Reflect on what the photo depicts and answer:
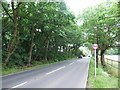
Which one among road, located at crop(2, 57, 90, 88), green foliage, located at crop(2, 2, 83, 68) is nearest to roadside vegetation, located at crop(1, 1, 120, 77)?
green foliage, located at crop(2, 2, 83, 68)

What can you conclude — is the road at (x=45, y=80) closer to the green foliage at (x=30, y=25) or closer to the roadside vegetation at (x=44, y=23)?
the roadside vegetation at (x=44, y=23)

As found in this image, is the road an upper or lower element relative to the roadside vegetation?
lower

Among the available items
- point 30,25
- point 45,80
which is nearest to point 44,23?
point 30,25

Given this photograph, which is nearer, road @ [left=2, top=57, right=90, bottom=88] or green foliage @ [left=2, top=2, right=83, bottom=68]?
road @ [left=2, top=57, right=90, bottom=88]

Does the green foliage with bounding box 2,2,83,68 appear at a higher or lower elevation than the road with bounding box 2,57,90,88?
higher

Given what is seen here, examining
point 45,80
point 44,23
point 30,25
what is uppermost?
point 30,25

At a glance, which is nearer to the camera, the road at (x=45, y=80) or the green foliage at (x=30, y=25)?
the road at (x=45, y=80)

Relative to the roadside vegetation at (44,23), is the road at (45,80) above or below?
below

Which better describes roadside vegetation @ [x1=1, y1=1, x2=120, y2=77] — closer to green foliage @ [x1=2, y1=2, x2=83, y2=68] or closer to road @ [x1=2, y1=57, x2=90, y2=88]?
green foliage @ [x1=2, y1=2, x2=83, y2=68]

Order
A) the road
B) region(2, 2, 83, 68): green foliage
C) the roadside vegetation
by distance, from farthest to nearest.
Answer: region(2, 2, 83, 68): green foliage, the roadside vegetation, the road

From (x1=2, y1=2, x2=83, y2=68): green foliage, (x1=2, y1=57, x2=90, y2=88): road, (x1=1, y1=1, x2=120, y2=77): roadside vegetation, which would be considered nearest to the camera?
(x1=2, y1=57, x2=90, y2=88): road

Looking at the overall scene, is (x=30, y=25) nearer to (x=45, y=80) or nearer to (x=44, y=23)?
(x=44, y=23)

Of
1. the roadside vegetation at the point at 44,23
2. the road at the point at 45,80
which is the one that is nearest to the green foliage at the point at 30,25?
the roadside vegetation at the point at 44,23

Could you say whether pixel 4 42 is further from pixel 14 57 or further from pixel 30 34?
pixel 30 34
